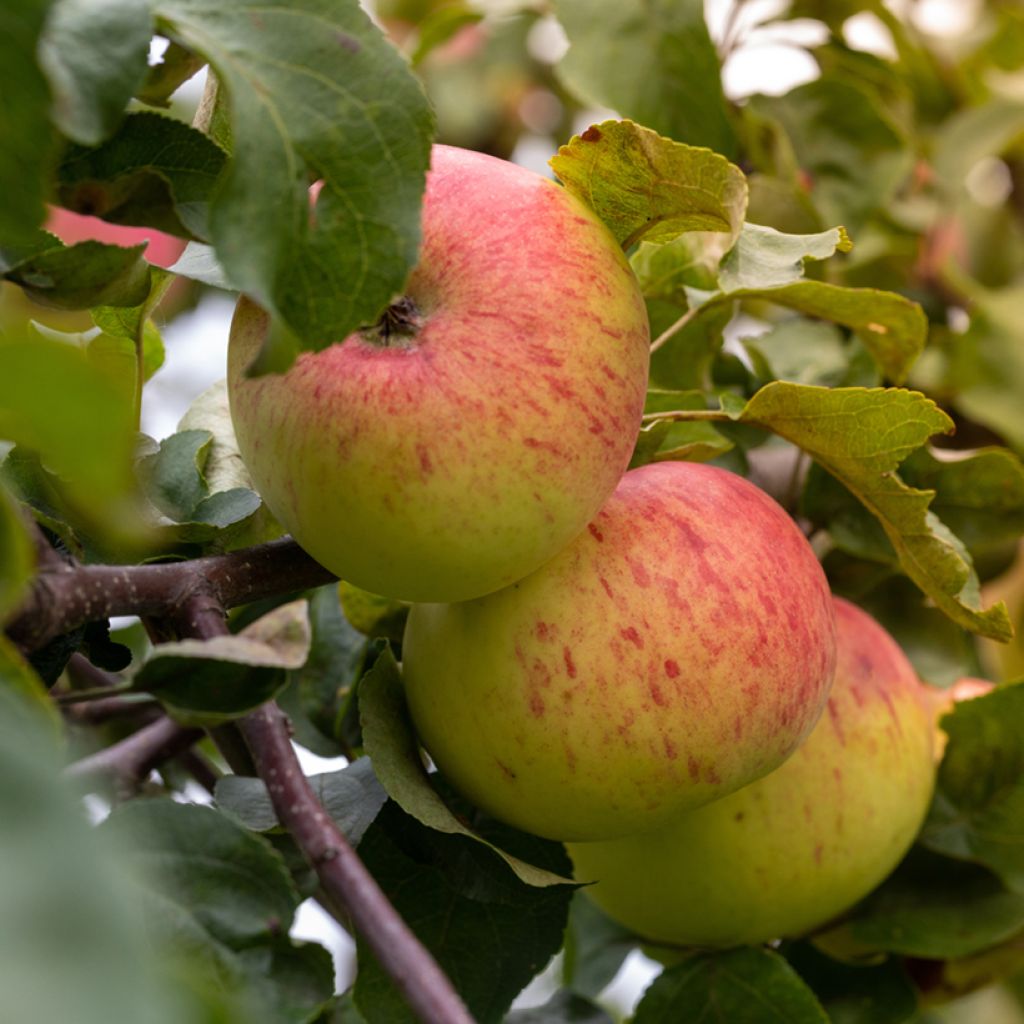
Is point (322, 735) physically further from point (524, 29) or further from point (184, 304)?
point (524, 29)

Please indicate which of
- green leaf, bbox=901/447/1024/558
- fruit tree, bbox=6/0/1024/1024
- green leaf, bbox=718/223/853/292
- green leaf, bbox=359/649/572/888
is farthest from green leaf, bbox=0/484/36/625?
green leaf, bbox=901/447/1024/558

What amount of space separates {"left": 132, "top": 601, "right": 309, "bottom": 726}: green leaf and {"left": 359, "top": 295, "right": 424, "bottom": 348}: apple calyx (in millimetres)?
104

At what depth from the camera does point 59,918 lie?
0.79 feet

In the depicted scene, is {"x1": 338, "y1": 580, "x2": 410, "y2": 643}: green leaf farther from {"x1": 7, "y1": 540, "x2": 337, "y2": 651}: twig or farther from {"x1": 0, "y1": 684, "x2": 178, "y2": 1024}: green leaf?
{"x1": 0, "y1": 684, "x2": 178, "y2": 1024}: green leaf

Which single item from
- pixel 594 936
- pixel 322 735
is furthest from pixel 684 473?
pixel 594 936

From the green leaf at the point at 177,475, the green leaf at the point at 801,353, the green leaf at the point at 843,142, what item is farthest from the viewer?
the green leaf at the point at 843,142

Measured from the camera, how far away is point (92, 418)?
0.27 metres

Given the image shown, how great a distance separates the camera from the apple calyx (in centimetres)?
46

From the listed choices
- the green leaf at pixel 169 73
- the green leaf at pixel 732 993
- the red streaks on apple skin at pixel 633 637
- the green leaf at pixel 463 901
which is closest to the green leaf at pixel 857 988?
the green leaf at pixel 732 993

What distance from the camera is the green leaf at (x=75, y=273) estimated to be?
0.43m

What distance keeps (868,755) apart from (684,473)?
18 cm

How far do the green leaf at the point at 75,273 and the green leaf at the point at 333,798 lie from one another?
0.65 ft

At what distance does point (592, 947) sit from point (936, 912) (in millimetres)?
214

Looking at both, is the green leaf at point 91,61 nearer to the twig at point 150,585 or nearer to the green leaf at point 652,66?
the twig at point 150,585
